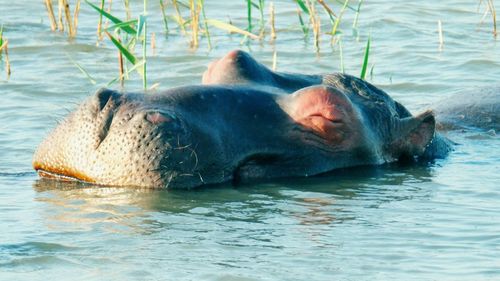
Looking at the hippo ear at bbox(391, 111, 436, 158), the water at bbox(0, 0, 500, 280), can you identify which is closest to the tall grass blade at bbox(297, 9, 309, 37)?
the water at bbox(0, 0, 500, 280)

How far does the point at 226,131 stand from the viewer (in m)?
6.04

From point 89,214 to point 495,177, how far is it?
7.49 feet

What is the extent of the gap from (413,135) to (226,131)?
4.59 feet

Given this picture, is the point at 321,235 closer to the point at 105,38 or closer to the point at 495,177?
the point at 495,177

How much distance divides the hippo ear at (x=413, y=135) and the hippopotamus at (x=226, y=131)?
0.02m

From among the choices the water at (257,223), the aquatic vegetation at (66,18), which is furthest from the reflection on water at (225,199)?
the aquatic vegetation at (66,18)

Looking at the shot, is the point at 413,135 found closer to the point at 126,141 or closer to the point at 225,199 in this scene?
the point at 225,199

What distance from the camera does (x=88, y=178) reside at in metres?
6.11

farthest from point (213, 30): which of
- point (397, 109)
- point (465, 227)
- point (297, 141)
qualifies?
point (465, 227)

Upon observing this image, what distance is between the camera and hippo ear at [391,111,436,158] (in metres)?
6.87

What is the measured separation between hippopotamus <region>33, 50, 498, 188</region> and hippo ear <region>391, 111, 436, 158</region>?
0.02 m

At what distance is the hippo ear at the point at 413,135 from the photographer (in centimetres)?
687

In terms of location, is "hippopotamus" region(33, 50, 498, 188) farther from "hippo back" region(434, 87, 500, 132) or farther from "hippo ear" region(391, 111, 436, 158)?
"hippo back" region(434, 87, 500, 132)

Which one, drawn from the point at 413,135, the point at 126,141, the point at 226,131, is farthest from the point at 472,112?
the point at 126,141
